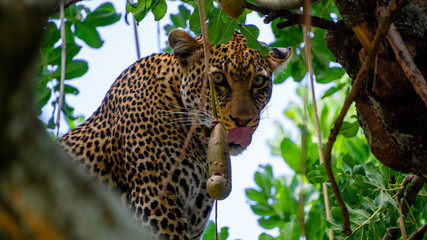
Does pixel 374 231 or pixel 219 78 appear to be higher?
pixel 219 78

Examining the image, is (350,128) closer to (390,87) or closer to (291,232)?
(291,232)

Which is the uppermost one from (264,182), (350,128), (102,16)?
(102,16)

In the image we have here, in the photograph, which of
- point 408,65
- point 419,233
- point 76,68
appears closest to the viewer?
point 408,65

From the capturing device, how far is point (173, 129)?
478 centimetres

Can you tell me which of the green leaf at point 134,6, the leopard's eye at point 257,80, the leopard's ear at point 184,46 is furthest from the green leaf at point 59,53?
the green leaf at point 134,6

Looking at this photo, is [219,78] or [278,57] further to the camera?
[278,57]

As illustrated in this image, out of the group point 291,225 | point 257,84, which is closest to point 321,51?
point 257,84

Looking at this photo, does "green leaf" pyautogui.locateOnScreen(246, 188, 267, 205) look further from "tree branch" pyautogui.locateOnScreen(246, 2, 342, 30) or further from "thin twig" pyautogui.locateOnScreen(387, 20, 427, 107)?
"thin twig" pyautogui.locateOnScreen(387, 20, 427, 107)

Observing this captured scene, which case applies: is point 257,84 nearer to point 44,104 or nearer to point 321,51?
point 321,51

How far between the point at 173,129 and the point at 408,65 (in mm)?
2602

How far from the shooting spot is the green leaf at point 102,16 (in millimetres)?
5852

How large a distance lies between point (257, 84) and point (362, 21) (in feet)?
7.78

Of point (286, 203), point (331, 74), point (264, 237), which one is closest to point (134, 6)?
point (331, 74)

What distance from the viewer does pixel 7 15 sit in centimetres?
100
